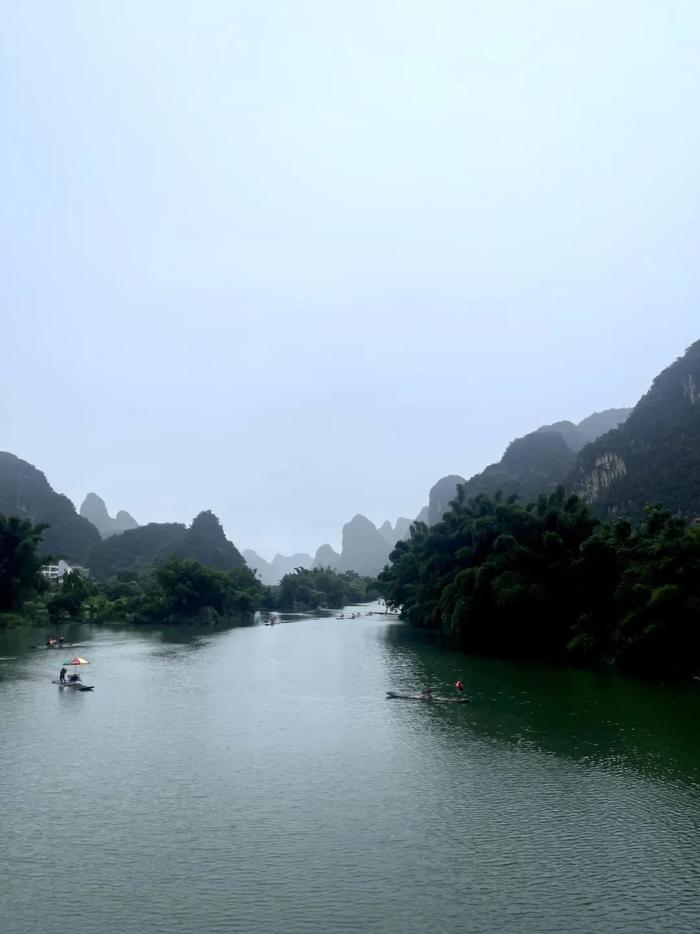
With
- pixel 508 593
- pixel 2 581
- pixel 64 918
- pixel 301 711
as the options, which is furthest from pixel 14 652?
pixel 64 918

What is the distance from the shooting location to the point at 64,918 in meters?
11.2

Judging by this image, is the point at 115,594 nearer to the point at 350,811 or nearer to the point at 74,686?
the point at 74,686

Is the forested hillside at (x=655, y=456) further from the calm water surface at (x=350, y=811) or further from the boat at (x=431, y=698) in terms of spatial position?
the calm water surface at (x=350, y=811)

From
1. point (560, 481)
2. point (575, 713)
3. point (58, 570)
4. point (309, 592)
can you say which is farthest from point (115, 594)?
point (560, 481)

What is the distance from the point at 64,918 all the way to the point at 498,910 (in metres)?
6.86

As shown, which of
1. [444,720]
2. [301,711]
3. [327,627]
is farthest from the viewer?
[327,627]

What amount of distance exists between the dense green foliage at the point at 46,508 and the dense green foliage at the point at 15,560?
65012 mm

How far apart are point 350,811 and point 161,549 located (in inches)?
4939

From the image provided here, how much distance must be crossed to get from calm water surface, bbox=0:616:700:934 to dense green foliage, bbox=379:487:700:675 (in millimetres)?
4545

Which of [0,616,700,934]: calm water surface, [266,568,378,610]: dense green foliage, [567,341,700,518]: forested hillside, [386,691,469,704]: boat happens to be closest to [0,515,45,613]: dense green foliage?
[0,616,700,934]: calm water surface

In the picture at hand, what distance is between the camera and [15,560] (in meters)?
64.6

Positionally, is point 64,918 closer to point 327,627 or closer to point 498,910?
point 498,910

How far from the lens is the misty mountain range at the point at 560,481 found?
86375 millimetres

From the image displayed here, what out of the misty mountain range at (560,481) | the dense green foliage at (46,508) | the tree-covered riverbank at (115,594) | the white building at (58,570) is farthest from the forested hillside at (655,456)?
the dense green foliage at (46,508)
